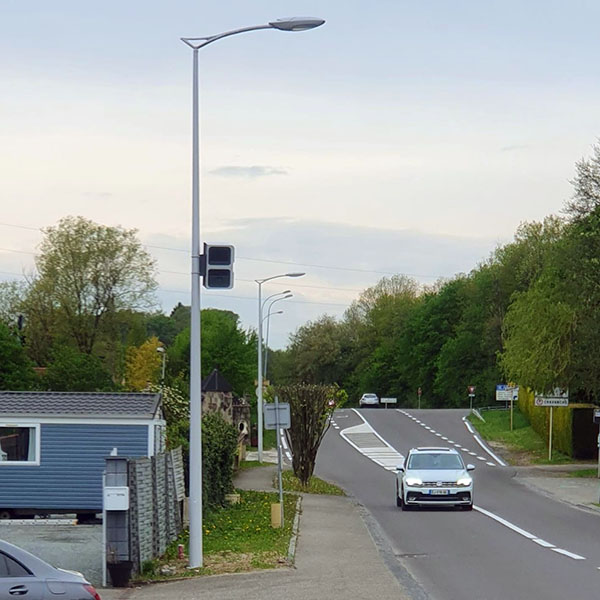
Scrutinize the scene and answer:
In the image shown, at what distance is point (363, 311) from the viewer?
445 feet

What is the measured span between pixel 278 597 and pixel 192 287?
200 inches

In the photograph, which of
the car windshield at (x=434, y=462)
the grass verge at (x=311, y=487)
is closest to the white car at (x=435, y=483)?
the car windshield at (x=434, y=462)

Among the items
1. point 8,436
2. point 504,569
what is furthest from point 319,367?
point 504,569

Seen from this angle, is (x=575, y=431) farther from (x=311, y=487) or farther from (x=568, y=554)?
(x=568, y=554)

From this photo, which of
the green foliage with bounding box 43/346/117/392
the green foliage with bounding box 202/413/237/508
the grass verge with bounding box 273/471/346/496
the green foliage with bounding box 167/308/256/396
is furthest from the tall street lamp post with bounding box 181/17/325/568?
the green foliage with bounding box 167/308/256/396

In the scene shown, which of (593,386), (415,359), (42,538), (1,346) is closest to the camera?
(42,538)

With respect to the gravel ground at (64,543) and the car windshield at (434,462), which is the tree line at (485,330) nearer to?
the car windshield at (434,462)

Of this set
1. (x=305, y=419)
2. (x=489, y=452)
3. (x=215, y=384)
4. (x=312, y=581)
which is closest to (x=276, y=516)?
(x=312, y=581)

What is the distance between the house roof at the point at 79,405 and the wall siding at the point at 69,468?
0.33 metres

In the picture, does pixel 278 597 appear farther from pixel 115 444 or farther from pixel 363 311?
pixel 363 311

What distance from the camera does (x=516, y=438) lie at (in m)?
62.5

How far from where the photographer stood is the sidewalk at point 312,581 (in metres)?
14.7

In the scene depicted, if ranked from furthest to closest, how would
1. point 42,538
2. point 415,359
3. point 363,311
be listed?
point 363,311 → point 415,359 → point 42,538

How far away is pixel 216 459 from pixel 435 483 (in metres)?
6.35
